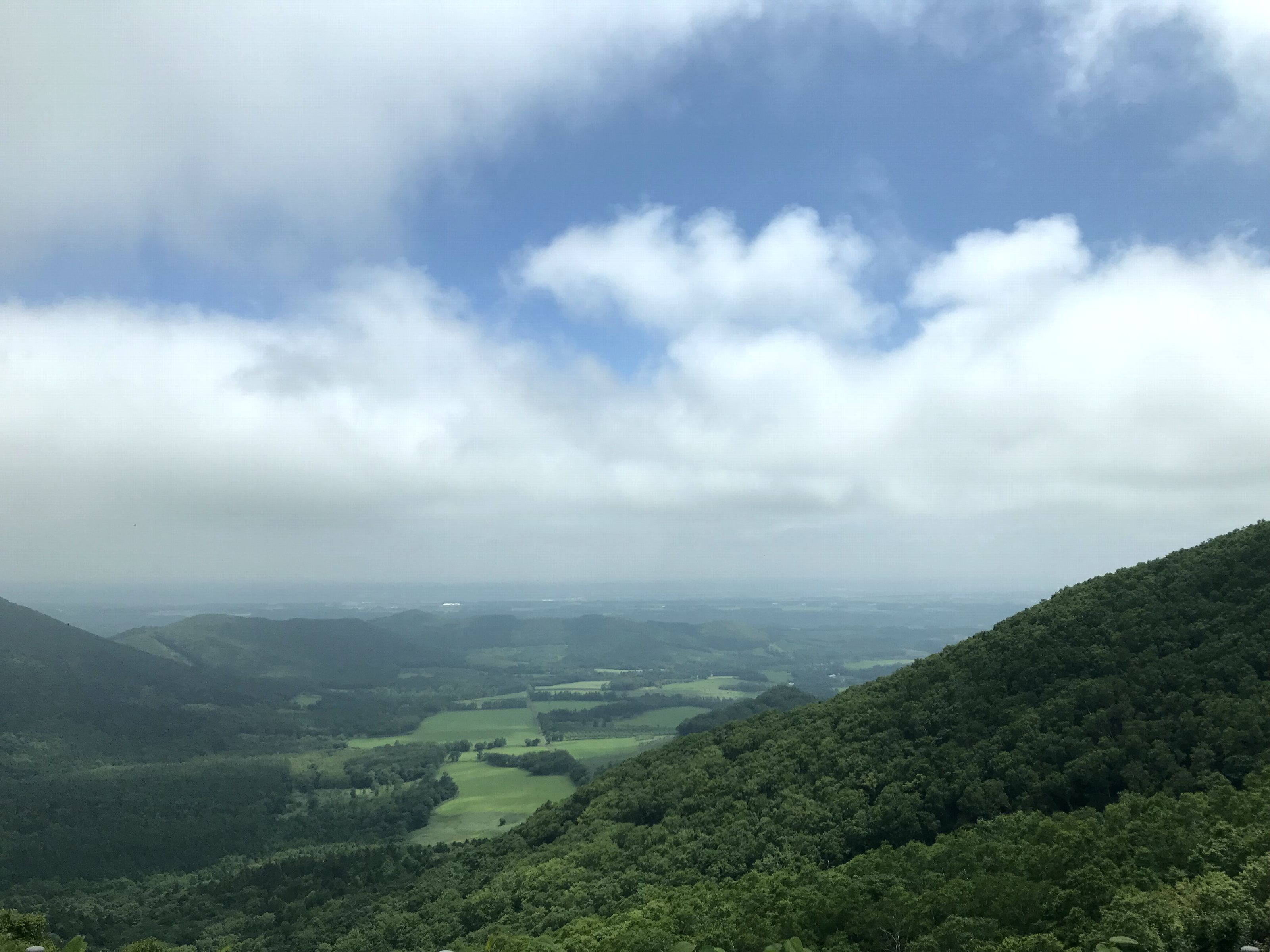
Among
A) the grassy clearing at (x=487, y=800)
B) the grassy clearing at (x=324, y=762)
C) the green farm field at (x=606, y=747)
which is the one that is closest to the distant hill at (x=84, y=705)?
the grassy clearing at (x=324, y=762)

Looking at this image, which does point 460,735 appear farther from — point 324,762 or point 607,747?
point 607,747

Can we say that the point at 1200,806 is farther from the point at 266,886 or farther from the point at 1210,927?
the point at 266,886

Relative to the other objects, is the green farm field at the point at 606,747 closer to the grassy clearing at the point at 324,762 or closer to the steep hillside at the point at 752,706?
the steep hillside at the point at 752,706

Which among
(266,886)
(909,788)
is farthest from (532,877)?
A: (266,886)

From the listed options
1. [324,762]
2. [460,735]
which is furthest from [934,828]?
[460,735]

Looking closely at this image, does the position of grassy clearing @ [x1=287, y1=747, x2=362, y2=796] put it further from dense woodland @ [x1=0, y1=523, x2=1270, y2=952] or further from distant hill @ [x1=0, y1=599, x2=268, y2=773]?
dense woodland @ [x1=0, y1=523, x2=1270, y2=952]

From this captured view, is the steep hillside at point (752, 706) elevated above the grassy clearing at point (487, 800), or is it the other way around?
the steep hillside at point (752, 706)

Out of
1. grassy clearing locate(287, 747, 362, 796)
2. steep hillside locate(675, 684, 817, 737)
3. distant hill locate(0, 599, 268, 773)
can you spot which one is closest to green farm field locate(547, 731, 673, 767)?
steep hillside locate(675, 684, 817, 737)
